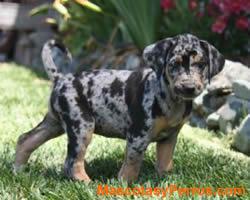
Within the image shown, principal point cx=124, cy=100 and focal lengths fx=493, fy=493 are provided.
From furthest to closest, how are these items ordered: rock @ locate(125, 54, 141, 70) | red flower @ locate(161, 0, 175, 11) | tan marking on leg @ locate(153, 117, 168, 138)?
rock @ locate(125, 54, 141, 70)
red flower @ locate(161, 0, 175, 11)
tan marking on leg @ locate(153, 117, 168, 138)

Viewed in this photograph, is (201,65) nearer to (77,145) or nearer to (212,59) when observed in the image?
(212,59)

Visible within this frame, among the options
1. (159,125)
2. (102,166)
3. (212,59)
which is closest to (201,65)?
(212,59)

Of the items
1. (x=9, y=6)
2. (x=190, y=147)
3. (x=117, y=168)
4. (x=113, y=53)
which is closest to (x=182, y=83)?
(x=117, y=168)

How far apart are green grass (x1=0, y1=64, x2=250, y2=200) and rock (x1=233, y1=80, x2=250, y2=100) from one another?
49cm

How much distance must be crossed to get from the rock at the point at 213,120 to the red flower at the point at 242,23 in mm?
1370

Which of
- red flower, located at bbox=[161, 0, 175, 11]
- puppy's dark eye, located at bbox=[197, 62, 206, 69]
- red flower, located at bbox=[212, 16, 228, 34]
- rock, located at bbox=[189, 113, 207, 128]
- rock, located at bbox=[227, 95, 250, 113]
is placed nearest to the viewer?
puppy's dark eye, located at bbox=[197, 62, 206, 69]

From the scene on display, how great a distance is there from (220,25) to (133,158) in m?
3.35

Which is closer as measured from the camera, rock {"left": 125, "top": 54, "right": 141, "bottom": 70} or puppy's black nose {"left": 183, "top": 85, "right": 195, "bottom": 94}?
puppy's black nose {"left": 183, "top": 85, "right": 195, "bottom": 94}

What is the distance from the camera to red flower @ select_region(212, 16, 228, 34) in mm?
5965

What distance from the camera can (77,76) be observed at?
3363 millimetres

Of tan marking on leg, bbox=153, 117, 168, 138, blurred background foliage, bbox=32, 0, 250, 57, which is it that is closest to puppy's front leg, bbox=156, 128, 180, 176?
tan marking on leg, bbox=153, 117, 168, 138

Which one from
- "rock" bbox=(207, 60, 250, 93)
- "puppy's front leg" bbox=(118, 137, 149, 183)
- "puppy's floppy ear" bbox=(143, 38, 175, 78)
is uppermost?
"puppy's floppy ear" bbox=(143, 38, 175, 78)

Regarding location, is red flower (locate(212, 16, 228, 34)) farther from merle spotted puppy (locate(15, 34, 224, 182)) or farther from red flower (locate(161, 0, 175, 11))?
merle spotted puppy (locate(15, 34, 224, 182))

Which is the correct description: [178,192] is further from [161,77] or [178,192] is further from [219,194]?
[161,77]
